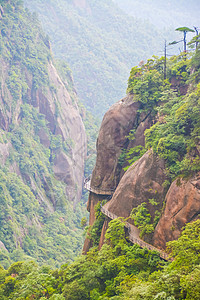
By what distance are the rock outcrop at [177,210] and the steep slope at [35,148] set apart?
39830mm

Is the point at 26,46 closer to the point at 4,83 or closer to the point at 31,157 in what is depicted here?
the point at 4,83

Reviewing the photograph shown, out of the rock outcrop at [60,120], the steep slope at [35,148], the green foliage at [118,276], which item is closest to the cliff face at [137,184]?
the green foliage at [118,276]

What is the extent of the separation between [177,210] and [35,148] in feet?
236

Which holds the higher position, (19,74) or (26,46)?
(26,46)

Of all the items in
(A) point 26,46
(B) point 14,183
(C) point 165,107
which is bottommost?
(B) point 14,183

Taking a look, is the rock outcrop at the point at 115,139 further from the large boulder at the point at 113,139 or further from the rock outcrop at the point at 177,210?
the rock outcrop at the point at 177,210

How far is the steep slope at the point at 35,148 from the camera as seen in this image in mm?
75756

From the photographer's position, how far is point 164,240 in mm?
26734

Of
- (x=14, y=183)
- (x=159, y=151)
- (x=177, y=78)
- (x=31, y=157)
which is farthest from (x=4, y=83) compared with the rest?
(x=159, y=151)

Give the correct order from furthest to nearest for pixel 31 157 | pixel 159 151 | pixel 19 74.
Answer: pixel 19 74, pixel 31 157, pixel 159 151

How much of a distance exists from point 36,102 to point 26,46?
17.0 meters

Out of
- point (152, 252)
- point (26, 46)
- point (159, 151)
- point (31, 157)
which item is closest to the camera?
point (152, 252)

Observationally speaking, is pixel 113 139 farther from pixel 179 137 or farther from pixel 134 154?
pixel 179 137

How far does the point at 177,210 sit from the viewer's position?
86.2 feet
